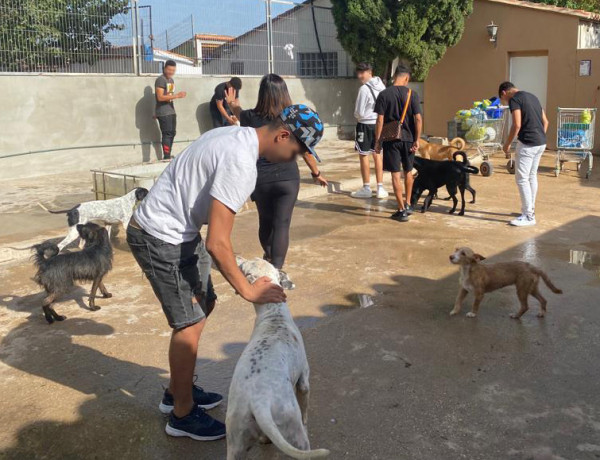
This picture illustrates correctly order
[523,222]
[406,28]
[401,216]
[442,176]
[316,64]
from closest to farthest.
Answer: [523,222] < [401,216] < [442,176] < [406,28] < [316,64]

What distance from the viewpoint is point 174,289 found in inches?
125

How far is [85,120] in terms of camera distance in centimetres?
1290

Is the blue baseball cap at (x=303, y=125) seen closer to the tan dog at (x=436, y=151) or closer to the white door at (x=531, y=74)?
the tan dog at (x=436, y=151)

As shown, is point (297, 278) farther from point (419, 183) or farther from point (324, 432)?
point (419, 183)

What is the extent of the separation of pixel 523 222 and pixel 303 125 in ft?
19.5

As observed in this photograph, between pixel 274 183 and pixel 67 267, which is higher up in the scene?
pixel 274 183

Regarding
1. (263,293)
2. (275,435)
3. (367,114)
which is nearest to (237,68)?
(367,114)

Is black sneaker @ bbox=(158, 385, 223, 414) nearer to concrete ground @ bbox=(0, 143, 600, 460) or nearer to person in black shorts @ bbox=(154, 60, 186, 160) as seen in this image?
concrete ground @ bbox=(0, 143, 600, 460)

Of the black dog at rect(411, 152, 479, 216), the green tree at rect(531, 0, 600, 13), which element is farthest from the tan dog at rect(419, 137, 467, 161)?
the green tree at rect(531, 0, 600, 13)

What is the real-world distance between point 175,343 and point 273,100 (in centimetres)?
260

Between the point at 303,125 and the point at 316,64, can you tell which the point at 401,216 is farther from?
the point at 316,64

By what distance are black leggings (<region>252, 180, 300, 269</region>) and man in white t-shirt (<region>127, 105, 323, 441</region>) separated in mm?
1886

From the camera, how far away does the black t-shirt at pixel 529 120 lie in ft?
26.1

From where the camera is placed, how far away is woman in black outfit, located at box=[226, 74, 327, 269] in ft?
17.0
